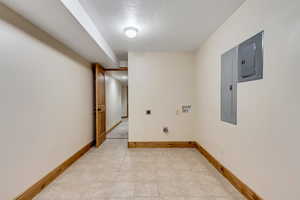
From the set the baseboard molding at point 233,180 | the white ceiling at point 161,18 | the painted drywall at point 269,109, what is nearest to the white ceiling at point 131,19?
the white ceiling at point 161,18

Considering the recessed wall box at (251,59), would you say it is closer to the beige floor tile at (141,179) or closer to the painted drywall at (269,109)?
the painted drywall at (269,109)

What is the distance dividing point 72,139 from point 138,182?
63.9 inches

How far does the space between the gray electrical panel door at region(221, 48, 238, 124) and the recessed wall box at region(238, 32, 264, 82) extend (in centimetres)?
14

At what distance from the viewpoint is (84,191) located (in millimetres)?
2031

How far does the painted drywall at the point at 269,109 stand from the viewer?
1.29 metres

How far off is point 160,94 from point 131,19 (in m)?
1.99

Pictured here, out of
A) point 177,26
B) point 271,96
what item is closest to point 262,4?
point 271,96

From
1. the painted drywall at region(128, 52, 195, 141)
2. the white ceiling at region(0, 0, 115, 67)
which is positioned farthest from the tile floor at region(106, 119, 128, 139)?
the white ceiling at region(0, 0, 115, 67)

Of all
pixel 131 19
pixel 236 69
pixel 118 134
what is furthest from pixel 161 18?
pixel 118 134

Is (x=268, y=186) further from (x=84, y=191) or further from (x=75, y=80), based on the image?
(x=75, y=80)

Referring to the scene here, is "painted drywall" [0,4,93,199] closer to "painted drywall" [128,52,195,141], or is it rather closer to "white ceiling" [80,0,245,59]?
"white ceiling" [80,0,245,59]

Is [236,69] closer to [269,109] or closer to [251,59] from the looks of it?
[251,59]

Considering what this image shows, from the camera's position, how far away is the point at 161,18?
2.33 metres

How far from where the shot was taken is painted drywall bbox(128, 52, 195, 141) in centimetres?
386
